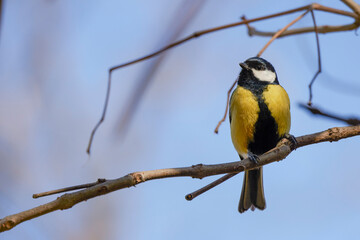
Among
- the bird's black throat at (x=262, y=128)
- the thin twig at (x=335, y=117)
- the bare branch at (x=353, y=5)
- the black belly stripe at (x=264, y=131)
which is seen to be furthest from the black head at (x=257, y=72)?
the thin twig at (x=335, y=117)

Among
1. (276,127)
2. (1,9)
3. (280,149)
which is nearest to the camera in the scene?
(1,9)

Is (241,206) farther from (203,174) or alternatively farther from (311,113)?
(311,113)

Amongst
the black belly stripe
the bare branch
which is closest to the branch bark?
the bare branch

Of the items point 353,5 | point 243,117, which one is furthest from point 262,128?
point 353,5

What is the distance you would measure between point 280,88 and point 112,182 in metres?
2.19

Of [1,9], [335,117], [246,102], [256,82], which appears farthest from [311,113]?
[256,82]

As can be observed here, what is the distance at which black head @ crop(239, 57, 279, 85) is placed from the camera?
3502mm

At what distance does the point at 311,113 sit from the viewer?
4.01 ft

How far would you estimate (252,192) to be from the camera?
11.6 feet

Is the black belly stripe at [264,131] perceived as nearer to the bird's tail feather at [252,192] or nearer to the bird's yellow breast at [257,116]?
the bird's yellow breast at [257,116]

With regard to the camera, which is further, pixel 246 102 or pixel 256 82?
pixel 256 82

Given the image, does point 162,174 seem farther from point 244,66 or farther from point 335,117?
point 244,66

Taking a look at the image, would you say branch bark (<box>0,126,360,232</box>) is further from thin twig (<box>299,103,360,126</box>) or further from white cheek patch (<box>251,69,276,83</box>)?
white cheek patch (<box>251,69,276,83</box>)

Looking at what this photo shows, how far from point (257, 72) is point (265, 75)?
7 centimetres
